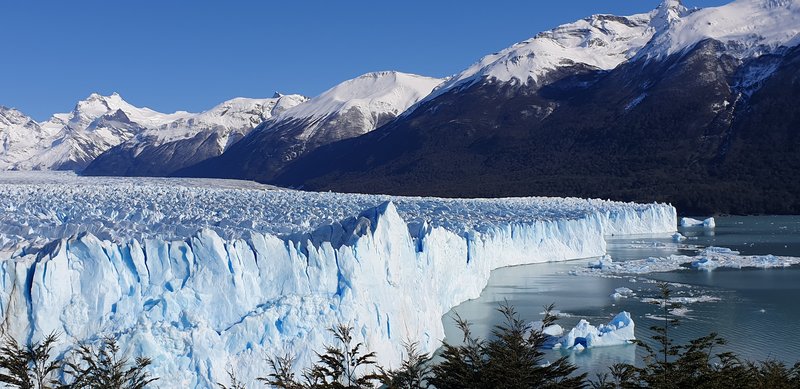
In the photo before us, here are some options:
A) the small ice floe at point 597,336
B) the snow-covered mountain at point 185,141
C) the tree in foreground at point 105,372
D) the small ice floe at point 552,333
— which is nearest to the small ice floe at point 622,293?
the small ice floe at point 552,333

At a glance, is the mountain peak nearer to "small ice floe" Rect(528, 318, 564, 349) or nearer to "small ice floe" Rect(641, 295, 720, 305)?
"small ice floe" Rect(641, 295, 720, 305)

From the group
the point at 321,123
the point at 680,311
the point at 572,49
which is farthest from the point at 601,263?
the point at 321,123

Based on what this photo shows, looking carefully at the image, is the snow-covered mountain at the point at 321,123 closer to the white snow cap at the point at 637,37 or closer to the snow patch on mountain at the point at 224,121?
the snow patch on mountain at the point at 224,121

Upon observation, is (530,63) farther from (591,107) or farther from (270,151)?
(270,151)

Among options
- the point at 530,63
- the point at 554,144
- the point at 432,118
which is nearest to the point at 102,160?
the point at 432,118

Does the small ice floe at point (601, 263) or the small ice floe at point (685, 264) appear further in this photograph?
the small ice floe at point (601, 263)

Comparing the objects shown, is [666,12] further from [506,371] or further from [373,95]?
[506,371]
